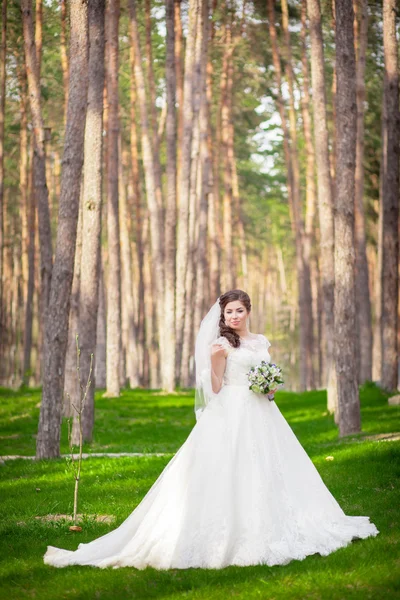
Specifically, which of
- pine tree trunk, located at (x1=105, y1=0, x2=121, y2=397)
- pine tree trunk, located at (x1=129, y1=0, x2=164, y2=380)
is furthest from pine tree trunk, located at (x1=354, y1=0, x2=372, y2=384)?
pine tree trunk, located at (x1=105, y1=0, x2=121, y2=397)

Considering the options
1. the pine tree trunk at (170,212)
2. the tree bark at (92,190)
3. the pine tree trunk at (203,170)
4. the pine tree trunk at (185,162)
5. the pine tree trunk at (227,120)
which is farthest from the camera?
the pine tree trunk at (227,120)

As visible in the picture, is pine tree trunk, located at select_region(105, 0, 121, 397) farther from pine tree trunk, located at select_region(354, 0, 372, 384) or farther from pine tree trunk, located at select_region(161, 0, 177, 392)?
pine tree trunk, located at select_region(354, 0, 372, 384)

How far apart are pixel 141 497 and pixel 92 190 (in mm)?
5907

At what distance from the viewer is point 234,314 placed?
7.48 m

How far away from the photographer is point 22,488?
34.3ft

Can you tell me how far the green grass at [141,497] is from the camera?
19.8ft

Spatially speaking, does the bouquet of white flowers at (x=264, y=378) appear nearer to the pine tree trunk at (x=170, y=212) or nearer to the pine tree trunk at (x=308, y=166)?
the pine tree trunk at (x=170, y=212)

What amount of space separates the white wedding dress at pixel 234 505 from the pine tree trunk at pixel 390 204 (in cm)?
1365

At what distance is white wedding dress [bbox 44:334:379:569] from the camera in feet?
Answer: 21.7

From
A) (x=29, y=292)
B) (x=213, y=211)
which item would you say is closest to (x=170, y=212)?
(x=29, y=292)

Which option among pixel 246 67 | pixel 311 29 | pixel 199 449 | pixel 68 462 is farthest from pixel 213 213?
pixel 199 449

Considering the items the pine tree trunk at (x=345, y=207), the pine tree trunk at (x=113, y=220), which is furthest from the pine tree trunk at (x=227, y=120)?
the pine tree trunk at (x=345, y=207)

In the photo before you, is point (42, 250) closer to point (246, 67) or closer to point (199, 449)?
point (199, 449)

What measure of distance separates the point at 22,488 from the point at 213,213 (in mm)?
26752
